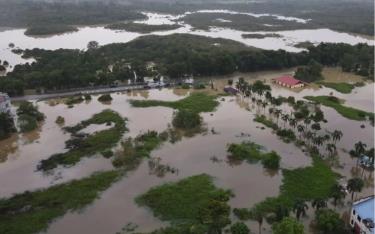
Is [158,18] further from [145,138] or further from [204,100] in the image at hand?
[145,138]

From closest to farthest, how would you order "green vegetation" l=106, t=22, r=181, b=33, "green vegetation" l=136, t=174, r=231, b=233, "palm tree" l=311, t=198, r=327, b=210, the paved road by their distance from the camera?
1. "green vegetation" l=136, t=174, r=231, b=233
2. "palm tree" l=311, t=198, r=327, b=210
3. the paved road
4. "green vegetation" l=106, t=22, r=181, b=33

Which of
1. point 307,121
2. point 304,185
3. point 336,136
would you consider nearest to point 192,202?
point 304,185

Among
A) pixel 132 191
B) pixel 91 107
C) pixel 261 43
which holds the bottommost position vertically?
pixel 132 191

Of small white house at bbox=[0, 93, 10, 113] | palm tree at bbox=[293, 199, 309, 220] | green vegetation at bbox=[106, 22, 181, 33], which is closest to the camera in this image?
palm tree at bbox=[293, 199, 309, 220]

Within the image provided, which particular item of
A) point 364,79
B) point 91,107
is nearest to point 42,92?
point 91,107

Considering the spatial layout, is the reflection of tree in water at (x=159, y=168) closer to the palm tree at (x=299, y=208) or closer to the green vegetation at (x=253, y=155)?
the green vegetation at (x=253, y=155)

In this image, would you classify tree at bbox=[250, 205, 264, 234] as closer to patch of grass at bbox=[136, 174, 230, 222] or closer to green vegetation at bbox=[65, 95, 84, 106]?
patch of grass at bbox=[136, 174, 230, 222]

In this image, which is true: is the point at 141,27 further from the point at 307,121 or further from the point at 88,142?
the point at 307,121

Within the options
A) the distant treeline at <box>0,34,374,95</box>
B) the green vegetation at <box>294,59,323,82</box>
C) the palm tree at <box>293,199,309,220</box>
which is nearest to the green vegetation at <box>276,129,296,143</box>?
the palm tree at <box>293,199,309,220</box>
